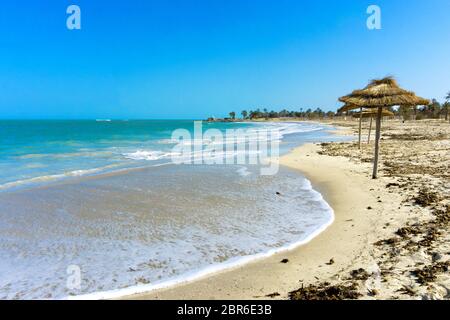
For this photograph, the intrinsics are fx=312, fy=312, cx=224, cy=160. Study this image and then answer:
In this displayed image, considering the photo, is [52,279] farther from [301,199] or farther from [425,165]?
[425,165]

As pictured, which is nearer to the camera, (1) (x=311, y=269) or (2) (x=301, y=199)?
(1) (x=311, y=269)

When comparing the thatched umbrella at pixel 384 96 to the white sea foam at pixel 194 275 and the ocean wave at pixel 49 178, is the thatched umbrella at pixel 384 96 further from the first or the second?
the ocean wave at pixel 49 178

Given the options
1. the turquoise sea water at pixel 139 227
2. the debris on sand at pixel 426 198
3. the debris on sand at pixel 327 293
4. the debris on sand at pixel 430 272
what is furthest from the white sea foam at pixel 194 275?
the debris on sand at pixel 426 198

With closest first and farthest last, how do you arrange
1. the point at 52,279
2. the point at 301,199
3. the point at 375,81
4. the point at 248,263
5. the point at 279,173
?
the point at 52,279, the point at 248,263, the point at 301,199, the point at 375,81, the point at 279,173

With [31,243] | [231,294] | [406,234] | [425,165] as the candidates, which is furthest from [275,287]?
[425,165]

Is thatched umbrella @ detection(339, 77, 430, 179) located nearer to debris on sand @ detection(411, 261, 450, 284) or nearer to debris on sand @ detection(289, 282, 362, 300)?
debris on sand @ detection(411, 261, 450, 284)

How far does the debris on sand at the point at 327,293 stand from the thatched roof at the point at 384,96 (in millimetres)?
6993

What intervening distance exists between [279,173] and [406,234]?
24.0 ft

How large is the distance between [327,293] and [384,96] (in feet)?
25.8

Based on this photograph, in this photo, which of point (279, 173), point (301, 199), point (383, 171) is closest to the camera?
point (301, 199)

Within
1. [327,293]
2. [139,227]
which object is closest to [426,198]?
[327,293]

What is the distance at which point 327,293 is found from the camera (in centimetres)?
360

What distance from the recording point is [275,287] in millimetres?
3861

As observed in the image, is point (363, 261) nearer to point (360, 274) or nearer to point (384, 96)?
point (360, 274)
